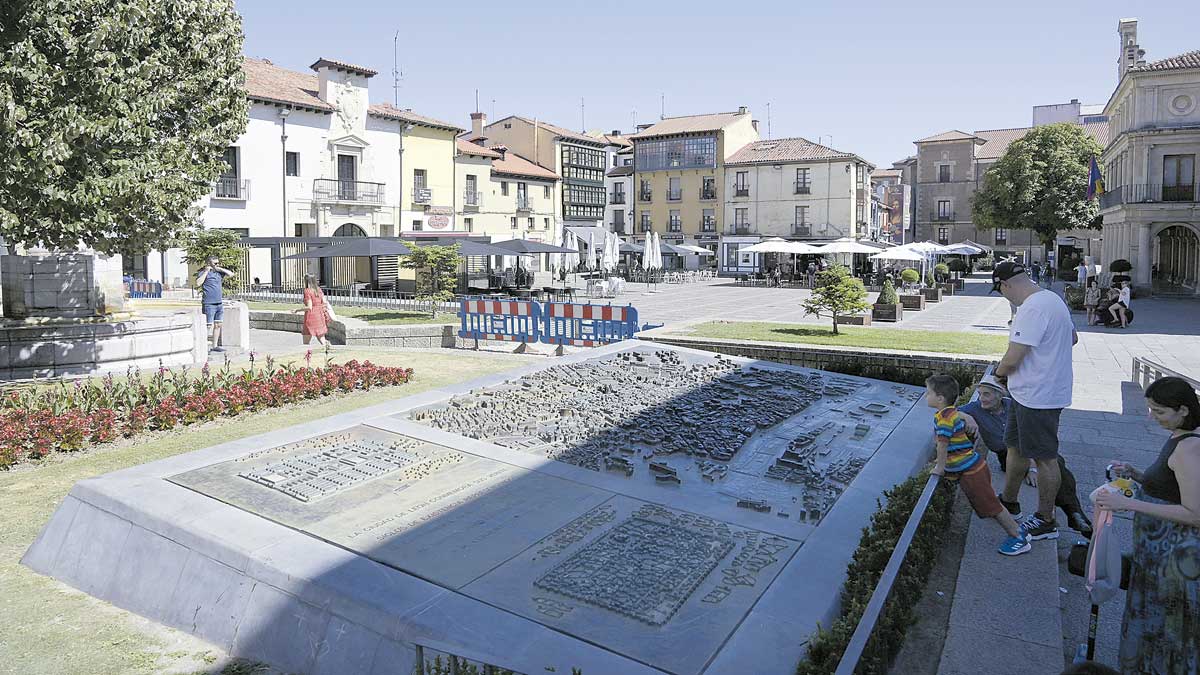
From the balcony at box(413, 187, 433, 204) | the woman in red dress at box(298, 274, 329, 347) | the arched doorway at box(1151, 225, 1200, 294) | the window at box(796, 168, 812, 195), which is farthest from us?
the window at box(796, 168, 812, 195)

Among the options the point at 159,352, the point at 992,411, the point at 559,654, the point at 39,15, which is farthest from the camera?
the point at 159,352

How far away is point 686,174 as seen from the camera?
214 feet

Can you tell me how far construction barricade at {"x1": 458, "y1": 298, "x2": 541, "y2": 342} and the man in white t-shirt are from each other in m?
11.4

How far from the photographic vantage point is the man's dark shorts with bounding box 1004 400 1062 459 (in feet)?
16.6

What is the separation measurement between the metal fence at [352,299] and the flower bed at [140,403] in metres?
10.3

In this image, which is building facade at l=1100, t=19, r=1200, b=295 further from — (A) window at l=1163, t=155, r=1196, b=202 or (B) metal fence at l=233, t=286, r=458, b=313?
(B) metal fence at l=233, t=286, r=458, b=313

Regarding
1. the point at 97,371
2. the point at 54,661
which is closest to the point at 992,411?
the point at 54,661

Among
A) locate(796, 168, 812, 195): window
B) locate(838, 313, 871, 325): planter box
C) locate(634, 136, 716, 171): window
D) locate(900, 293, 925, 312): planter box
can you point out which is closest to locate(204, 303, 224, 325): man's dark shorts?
locate(838, 313, 871, 325): planter box

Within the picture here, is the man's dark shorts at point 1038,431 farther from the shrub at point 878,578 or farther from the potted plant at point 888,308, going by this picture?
the potted plant at point 888,308

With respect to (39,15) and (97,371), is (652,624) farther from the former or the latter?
(97,371)

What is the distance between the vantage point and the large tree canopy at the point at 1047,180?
50.5 m

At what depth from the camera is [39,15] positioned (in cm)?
956

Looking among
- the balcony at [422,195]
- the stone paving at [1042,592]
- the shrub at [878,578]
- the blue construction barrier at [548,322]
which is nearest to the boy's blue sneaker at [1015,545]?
the stone paving at [1042,592]

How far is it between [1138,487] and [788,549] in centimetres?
201
